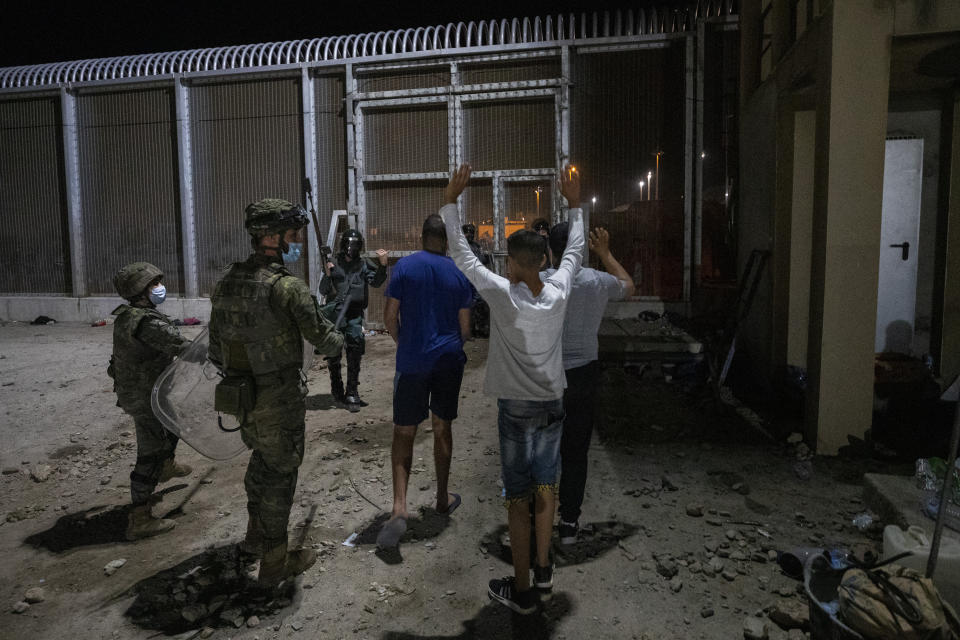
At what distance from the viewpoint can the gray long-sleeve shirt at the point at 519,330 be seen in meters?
2.48

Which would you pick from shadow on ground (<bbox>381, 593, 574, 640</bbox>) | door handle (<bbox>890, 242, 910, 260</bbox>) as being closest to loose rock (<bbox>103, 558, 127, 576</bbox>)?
shadow on ground (<bbox>381, 593, 574, 640</bbox>)

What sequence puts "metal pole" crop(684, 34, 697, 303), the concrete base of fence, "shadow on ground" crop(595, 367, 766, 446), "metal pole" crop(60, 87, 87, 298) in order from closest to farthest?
"shadow on ground" crop(595, 367, 766, 446) < "metal pole" crop(684, 34, 697, 303) < the concrete base of fence < "metal pole" crop(60, 87, 87, 298)

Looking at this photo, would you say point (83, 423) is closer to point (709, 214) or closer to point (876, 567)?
point (876, 567)

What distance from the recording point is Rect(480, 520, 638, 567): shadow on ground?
315 centimetres

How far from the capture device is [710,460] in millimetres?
4500

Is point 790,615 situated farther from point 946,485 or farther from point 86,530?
point 86,530

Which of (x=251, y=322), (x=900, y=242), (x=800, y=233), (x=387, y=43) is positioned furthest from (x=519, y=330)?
(x=387, y=43)

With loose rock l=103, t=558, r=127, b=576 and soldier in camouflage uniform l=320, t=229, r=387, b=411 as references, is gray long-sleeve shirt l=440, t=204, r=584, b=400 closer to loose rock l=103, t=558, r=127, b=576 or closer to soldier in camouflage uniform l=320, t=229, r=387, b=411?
loose rock l=103, t=558, r=127, b=576

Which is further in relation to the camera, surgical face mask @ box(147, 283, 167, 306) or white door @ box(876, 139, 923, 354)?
white door @ box(876, 139, 923, 354)

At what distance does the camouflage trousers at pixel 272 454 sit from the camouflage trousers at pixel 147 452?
105 cm

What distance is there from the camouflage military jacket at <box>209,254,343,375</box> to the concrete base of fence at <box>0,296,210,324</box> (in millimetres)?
8465

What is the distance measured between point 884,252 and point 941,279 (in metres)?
0.59

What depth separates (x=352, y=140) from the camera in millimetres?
9938

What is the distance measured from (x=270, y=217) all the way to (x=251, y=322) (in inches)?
20.9
